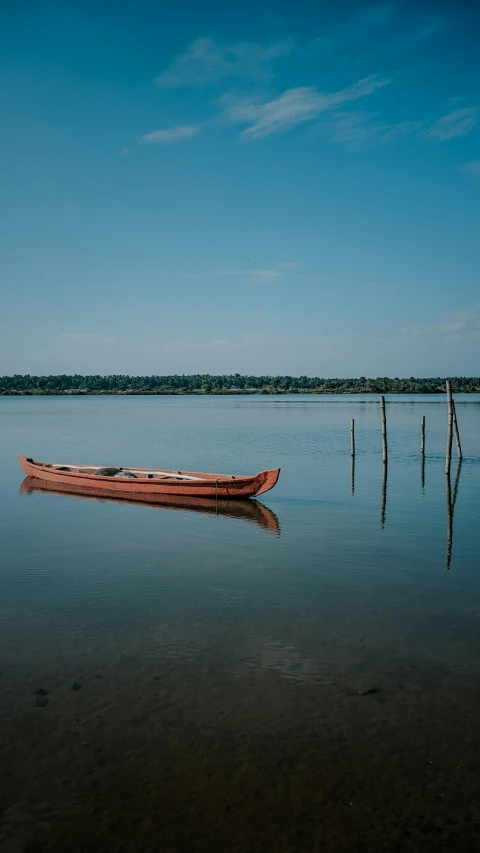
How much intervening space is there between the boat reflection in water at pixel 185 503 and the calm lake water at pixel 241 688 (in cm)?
130

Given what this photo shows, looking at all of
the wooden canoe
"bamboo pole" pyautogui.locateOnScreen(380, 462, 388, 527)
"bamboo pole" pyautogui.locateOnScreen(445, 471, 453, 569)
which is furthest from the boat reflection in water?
"bamboo pole" pyautogui.locateOnScreen(445, 471, 453, 569)

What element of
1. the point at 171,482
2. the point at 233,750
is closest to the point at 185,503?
the point at 171,482

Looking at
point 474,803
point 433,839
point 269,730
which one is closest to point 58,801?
point 269,730

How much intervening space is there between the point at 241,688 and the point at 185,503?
1362cm

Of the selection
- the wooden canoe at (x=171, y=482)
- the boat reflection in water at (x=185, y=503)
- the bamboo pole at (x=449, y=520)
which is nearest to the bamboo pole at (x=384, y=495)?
the bamboo pole at (x=449, y=520)

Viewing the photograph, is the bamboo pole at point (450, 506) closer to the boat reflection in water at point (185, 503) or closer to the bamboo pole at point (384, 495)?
the bamboo pole at point (384, 495)

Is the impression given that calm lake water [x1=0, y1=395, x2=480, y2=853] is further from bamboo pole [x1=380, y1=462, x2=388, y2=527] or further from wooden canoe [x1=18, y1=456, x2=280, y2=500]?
wooden canoe [x1=18, y1=456, x2=280, y2=500]

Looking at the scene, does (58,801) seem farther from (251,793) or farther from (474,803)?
(474,803)

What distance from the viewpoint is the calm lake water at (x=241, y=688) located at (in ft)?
17.2

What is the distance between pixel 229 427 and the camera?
188 ft

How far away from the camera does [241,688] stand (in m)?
7.43

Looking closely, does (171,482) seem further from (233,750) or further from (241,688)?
(233,750)

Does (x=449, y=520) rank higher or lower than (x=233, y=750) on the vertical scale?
lower

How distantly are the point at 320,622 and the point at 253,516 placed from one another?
29.8 ft
